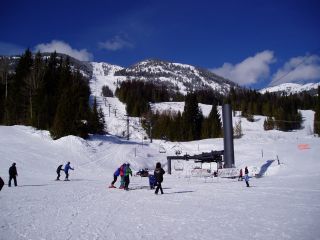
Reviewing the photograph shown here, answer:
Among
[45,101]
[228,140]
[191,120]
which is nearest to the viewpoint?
[228,140]

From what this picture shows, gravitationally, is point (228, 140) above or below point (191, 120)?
below

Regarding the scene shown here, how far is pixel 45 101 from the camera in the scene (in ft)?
193

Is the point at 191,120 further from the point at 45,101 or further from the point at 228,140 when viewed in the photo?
the point at 228,140

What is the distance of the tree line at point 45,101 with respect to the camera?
53750 mm

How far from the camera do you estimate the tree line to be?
53750 millimetres

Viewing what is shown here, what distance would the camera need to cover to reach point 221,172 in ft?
118

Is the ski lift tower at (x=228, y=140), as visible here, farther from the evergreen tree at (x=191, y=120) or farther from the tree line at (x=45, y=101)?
the evergreen tree at (x=191, y=120)

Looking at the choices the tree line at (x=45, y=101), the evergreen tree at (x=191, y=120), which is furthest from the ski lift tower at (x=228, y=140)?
the evergreen tree at (x=191, y=120)

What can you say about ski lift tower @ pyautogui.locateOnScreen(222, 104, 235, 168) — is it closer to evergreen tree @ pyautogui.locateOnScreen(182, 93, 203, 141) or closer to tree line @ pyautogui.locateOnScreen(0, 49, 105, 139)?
tree line @ pyautogui.locateOnScreen(0, 49, 105, 139)

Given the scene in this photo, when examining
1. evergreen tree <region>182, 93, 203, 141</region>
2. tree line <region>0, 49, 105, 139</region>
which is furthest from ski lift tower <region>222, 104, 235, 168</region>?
evergreen tree <region>182, 93, 203, 141</region>

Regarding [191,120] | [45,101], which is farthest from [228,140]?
[191,120]

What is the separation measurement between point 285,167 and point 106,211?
1253 inches

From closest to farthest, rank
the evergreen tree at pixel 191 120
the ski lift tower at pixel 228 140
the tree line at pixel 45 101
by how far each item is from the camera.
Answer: the ski lift tower at pixel 228 140 → the tree line at pixel 45 101 → the evergreen tree at pixel 191 120

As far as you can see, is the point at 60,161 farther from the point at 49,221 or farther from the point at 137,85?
the point at 137,85
